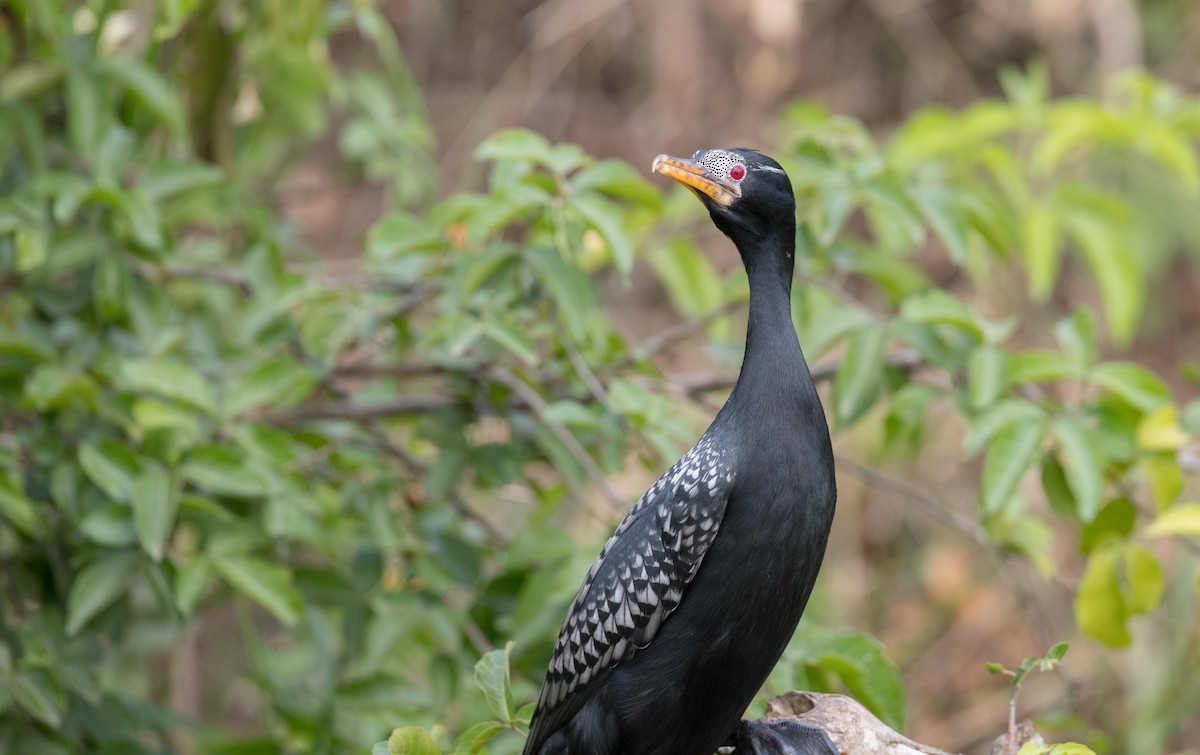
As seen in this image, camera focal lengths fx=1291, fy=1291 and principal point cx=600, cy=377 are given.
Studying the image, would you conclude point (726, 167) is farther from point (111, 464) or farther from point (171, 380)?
point (111, 464)

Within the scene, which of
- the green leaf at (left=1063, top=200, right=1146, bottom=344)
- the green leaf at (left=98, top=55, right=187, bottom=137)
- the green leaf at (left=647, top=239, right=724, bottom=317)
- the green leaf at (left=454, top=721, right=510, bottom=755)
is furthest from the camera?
the green leaf at (left=647, top=239, right=724, bottom=317)

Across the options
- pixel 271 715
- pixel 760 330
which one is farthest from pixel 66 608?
pixel 760 330

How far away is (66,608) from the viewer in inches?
151

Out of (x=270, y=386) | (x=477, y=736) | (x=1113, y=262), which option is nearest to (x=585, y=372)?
(x=270, y=386)

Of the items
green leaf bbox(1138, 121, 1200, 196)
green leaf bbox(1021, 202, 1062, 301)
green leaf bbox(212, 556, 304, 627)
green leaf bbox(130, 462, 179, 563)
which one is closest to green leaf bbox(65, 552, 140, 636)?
green leaf bbox(130, 462, 179, 563)

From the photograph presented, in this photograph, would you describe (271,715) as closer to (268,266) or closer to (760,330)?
(268,266)

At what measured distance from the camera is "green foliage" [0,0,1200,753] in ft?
11.5

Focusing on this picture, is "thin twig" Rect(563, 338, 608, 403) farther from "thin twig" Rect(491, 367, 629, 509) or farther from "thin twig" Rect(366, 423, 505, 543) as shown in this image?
"thin twig" Rect(366, 423, 505, 543)

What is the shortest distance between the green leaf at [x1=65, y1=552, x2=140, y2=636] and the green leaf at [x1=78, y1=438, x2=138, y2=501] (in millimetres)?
169

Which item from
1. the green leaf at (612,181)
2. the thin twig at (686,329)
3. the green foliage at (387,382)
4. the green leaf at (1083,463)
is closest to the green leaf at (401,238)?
the green foliage at (387,382)

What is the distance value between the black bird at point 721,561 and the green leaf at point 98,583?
1317 millimetres

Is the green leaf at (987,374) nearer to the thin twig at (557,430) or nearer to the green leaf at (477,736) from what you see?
the thin twig at (557,430)

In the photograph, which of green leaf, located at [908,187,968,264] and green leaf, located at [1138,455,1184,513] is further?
green leaf, located at [908,187,968,264]

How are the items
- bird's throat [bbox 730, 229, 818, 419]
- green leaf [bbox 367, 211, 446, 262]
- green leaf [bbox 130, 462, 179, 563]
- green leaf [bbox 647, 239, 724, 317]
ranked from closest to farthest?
bird's throat [bbox 730, 229, 818, 419] → green leaf [bbox 130, 462, 179, 563] → green leaf [bbox 367, 211, 446, 262] → green leaf [bbox 647, 239, 724, 317]
